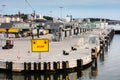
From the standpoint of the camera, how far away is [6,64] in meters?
40.9

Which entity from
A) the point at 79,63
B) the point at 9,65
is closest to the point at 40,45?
the point at 9,65

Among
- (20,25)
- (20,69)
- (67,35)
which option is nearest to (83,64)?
(20,69)

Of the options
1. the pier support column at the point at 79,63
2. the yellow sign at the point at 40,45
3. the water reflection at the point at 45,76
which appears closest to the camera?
the water reflection at the point at 45,76

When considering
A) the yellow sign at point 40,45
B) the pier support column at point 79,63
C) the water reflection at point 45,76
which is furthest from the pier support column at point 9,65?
the pier support column at point 79,63

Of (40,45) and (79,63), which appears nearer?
(79,63)

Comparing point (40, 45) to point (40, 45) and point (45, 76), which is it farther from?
point (45, 76)

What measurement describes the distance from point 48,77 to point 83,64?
6511mm

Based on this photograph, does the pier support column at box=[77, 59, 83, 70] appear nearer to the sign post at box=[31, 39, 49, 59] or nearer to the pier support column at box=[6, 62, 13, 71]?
the sign post at box=[31, 39, 49, 59]

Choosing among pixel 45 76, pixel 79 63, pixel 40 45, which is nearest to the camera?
pixel 45 76

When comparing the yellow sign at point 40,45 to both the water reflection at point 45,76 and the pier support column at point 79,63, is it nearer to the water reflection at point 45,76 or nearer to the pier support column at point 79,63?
the pier support column at point 79,63

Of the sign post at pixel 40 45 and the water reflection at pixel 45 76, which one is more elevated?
the sign post at pixel 40 45

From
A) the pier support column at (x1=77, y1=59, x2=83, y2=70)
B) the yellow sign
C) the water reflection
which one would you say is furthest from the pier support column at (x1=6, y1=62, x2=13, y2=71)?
the pier support column at (x1=77, y1=59, x2=83, y2=70)

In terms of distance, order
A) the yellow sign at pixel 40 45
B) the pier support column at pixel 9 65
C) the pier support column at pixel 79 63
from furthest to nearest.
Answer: the yellow sign at pixel 40 45, the pier support column at pixel 79 63, the pier support column at pixel 9 65

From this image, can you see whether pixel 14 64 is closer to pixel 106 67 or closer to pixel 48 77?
pixel 48 77
